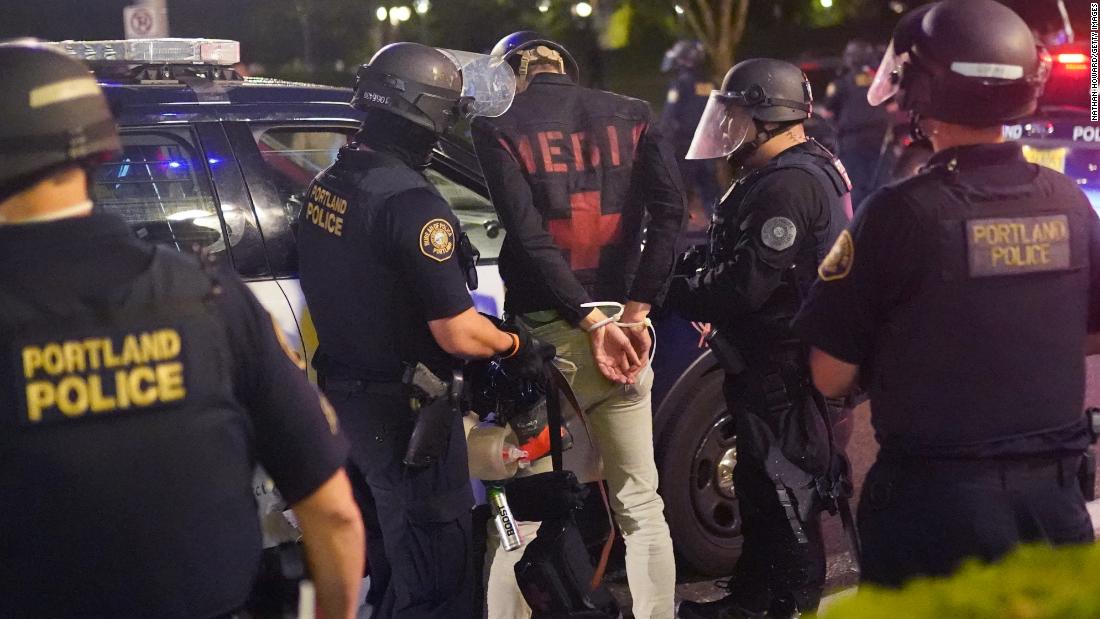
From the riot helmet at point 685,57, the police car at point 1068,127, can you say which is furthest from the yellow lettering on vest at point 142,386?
the riot helmet at point 685,57

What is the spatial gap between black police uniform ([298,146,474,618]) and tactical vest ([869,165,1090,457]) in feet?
3.82

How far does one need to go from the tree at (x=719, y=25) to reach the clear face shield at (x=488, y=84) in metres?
14.3

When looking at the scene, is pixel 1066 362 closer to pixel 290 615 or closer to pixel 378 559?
pixel 290 615

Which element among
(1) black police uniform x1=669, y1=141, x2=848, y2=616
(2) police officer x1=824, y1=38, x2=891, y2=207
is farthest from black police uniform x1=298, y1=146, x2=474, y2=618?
(2) police officer x1=824, y1=38, x2=891, y2=207

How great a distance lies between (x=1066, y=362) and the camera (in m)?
2.48

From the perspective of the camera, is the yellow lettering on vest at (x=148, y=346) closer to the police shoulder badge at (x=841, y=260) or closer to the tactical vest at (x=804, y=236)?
the police shoulder badge at (x=841, y=260)

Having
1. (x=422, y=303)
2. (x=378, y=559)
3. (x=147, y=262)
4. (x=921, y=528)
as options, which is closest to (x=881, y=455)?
(x=921, y=528)

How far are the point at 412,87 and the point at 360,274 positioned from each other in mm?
509

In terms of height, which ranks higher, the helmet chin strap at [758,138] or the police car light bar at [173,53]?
the police car light bar at [173,53]

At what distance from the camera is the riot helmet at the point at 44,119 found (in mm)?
1775

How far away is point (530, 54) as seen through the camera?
3.96m

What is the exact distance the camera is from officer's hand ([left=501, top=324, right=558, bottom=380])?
3.39 metres

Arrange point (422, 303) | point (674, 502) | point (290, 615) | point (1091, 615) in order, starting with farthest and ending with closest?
point (674, 502)
point (422, 303)
point (290, 615)
point (1091, 615)

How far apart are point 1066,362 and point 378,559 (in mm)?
2139
